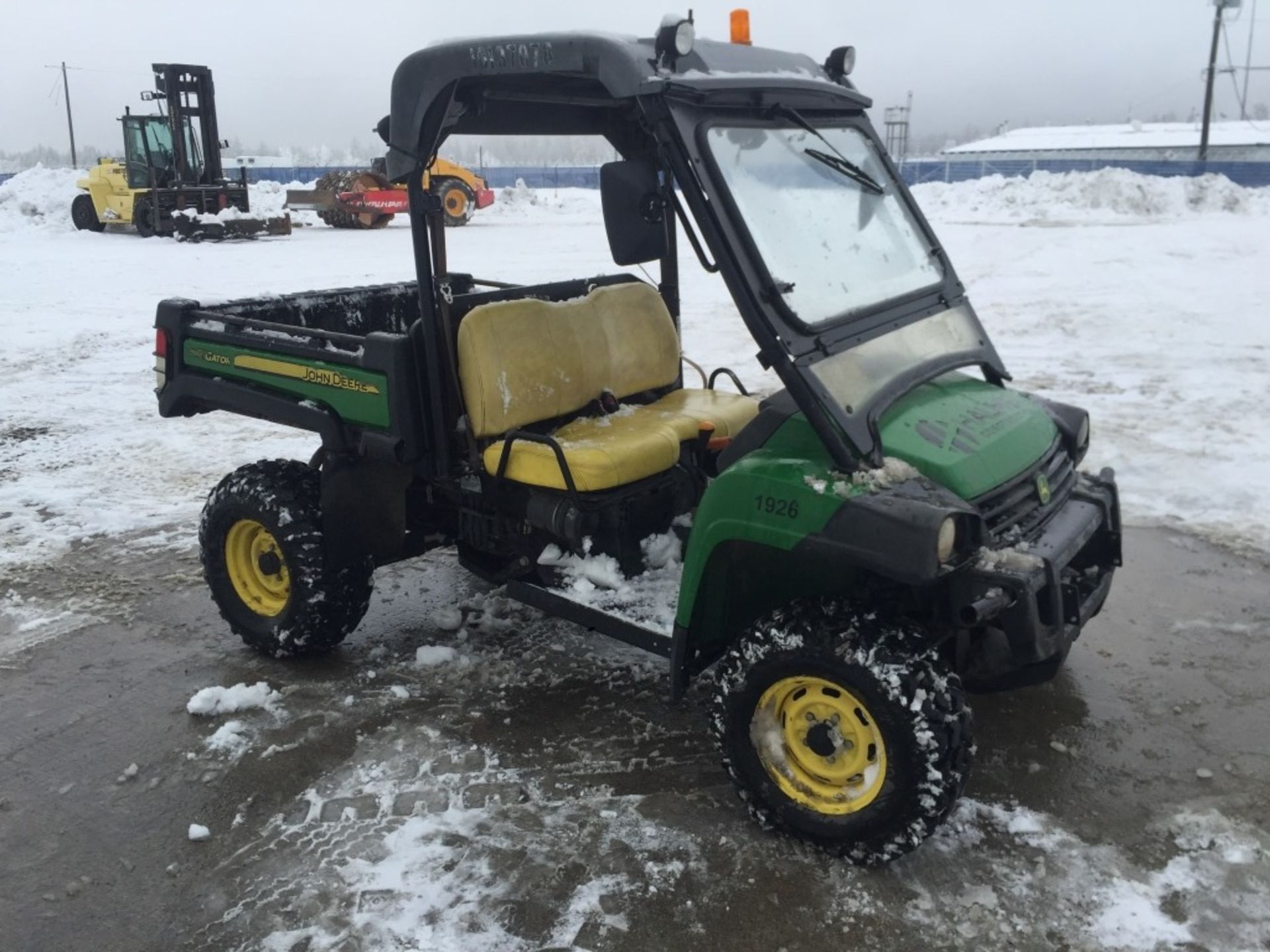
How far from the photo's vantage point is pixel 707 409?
4363 mm

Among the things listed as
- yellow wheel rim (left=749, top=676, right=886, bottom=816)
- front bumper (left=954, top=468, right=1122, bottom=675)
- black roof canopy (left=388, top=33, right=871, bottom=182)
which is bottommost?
yellow wheel rim (left=749, top=676, right=886, bottom=816)

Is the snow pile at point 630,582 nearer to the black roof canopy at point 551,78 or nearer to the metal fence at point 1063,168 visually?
the black roof canopy at point 551,78

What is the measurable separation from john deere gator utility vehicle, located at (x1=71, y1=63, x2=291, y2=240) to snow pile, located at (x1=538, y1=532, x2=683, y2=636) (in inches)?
795

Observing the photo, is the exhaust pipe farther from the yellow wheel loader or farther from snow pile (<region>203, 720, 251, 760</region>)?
the yellow wheel loader

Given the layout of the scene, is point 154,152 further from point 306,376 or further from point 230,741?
point 230,741

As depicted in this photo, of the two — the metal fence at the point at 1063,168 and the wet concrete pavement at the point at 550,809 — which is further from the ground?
the metal fence at the point at 1063,168

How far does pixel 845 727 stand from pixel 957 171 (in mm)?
39175

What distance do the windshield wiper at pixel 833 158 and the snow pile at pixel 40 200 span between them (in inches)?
1056

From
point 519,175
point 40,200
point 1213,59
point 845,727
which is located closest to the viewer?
point 845,727

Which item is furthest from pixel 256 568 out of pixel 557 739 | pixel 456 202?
pixel 456 202

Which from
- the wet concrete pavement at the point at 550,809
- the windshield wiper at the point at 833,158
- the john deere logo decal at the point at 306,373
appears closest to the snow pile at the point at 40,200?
the john deere logo decal at the point at 306,373

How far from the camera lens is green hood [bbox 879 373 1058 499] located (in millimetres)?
2916

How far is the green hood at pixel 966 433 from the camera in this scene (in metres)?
2.92

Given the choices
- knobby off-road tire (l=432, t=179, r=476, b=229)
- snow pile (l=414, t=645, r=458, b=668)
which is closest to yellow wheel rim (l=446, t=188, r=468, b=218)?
knobby off-road tire (l=432, t=179, r=476, b=229)
